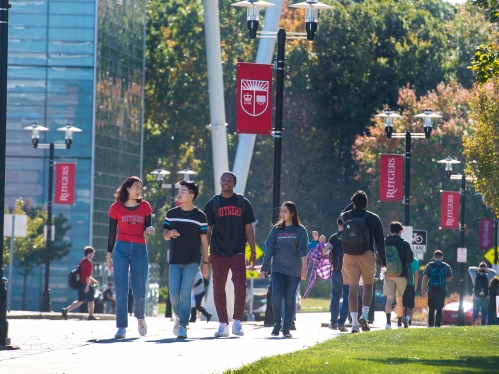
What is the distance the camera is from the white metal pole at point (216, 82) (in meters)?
25.0

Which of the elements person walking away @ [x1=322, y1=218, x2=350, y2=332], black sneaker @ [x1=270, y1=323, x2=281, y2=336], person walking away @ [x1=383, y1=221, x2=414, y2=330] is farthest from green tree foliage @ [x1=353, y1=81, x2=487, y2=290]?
black sneaker @ [x1=270, y1=323, x2=281, y2=336]

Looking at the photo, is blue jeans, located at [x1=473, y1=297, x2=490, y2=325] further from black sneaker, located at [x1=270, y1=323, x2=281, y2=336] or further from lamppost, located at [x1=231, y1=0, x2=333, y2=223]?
black sneaker, located at [x1=270, y1=323, x2=281, y2=336]

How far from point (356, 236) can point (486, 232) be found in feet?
118

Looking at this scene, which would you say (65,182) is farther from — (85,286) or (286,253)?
(286,253)

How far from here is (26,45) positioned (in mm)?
50094

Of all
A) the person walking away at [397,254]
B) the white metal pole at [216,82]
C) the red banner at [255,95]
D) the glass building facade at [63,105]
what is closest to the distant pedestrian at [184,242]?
the person walking away at [397,254]

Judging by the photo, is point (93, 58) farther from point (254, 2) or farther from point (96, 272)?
point (254, 2)

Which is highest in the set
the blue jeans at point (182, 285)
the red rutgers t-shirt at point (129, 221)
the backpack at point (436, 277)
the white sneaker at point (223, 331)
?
the red rutgers t-shirt at point (129, 221)

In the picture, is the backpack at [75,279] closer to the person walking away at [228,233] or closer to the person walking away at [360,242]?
the person walking away at [360,242]

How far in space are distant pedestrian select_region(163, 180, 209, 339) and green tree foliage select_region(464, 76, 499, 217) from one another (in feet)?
83.6

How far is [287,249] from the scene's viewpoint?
1531 cm

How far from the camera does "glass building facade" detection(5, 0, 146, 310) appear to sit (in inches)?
1950

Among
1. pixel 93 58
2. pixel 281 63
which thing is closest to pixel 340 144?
pixel 93 58

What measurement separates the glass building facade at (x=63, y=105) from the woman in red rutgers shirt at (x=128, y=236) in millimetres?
34737
